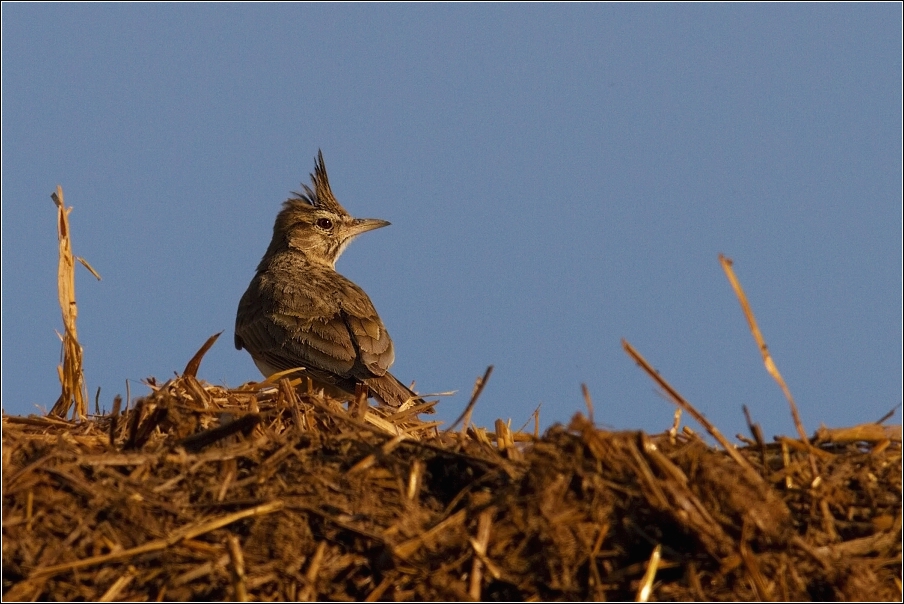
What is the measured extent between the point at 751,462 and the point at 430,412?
3.31 meters

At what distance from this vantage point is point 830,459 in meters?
4.36

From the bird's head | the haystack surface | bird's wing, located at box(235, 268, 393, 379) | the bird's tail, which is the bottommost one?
the haystack surface

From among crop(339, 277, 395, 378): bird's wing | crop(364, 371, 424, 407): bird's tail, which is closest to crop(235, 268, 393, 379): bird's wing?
crop(339, 277, 395, 378): bird's wing

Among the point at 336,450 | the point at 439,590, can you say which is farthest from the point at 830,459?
the point at 336,450

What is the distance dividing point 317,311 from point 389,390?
147 centimetres

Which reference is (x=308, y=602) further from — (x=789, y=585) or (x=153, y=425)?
(x=789, y=585)

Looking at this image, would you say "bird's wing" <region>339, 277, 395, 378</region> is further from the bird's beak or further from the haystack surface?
the haystack surface

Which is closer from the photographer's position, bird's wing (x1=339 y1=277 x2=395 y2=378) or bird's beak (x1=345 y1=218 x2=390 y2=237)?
bird's wing (x1=339 y1=277 x2=395 y2=378)

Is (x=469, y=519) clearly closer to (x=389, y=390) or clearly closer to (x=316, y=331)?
(x=389, y=390)

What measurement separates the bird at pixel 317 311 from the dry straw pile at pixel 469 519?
3.55m

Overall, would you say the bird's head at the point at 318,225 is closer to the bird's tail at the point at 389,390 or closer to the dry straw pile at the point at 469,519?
the bird's tail at the point at 389,390

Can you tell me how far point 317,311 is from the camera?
9.70 metres

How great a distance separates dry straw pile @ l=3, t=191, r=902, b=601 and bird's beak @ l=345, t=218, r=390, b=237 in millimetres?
7194

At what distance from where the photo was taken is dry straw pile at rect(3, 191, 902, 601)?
3.81 meters
